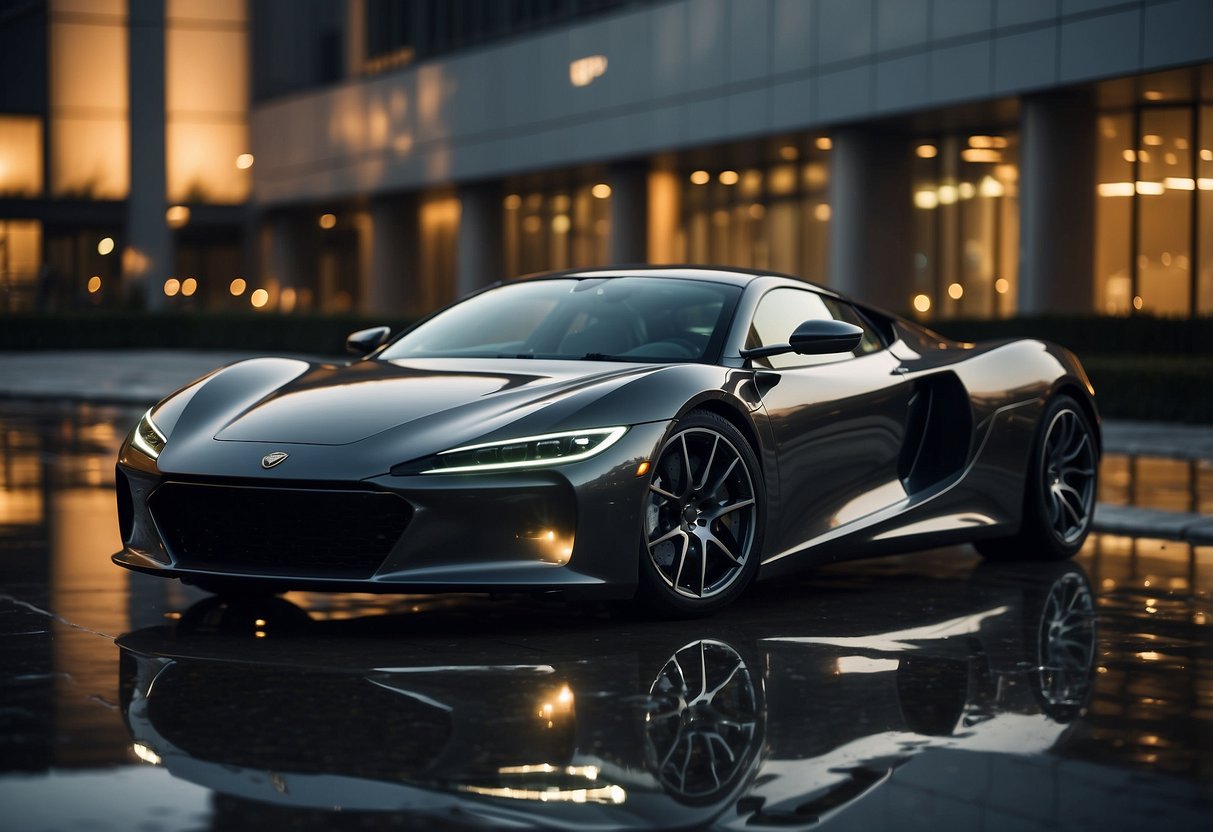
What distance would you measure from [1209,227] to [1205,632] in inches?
780

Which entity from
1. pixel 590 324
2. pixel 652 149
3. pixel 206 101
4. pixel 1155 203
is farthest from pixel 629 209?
pixel 590 324

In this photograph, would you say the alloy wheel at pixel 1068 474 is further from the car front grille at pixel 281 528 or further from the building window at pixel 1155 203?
the building window at pixel 1155 203

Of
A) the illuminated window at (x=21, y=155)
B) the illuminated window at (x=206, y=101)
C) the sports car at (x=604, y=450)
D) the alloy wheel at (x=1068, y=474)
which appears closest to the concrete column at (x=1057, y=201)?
the alloy wheel at (x=1068, y=474)

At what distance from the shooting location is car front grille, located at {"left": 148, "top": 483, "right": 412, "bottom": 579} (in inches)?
239

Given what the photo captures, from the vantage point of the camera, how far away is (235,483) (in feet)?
20.4

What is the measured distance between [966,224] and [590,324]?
2345cm

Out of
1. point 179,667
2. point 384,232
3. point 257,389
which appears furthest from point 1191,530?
point 384,232

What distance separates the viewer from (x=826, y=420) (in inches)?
291

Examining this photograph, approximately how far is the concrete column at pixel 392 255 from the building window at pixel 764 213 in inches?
412

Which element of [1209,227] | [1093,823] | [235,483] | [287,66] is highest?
[287,66]

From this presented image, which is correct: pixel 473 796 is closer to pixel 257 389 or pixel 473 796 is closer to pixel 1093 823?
pixel 1093 823

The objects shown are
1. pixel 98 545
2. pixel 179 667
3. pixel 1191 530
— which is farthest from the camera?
pixel 1191 530

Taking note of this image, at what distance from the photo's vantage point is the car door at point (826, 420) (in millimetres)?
7172

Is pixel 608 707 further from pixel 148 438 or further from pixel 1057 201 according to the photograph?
pixel 1057 201
